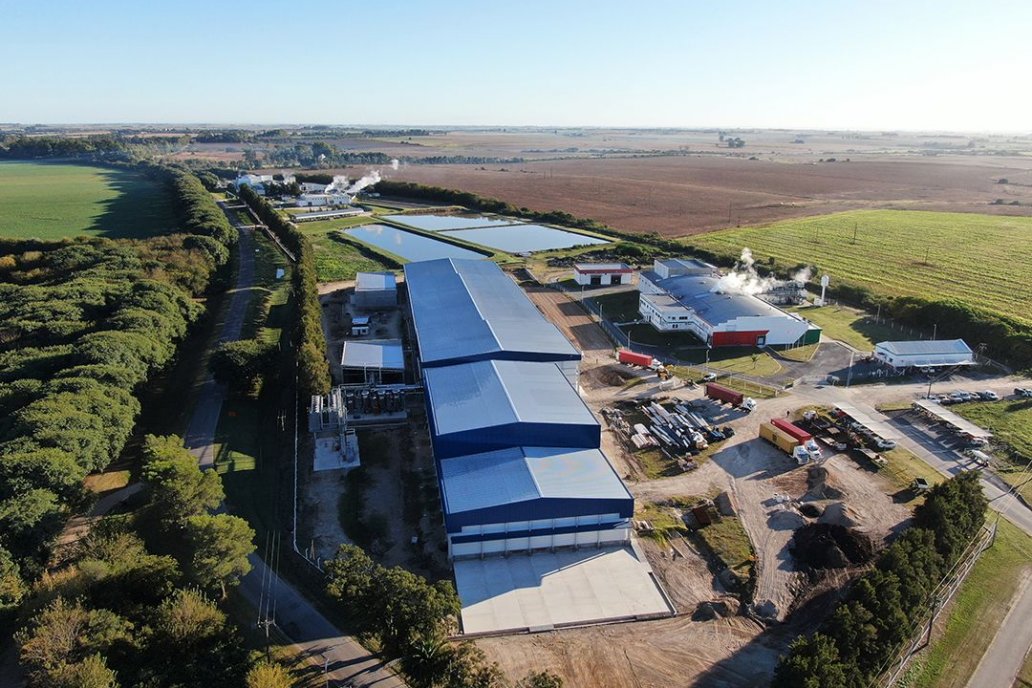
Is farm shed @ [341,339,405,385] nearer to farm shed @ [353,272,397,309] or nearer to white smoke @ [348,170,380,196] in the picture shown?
farm shed @ [353,272,397,309]

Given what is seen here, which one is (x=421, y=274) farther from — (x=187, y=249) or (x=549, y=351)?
(x=187, y=249)

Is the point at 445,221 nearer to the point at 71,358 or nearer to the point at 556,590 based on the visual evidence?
the point at 71,358

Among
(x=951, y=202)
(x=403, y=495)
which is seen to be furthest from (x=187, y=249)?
(x=951, y=202)

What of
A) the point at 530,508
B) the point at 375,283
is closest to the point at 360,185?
the point at 375,283

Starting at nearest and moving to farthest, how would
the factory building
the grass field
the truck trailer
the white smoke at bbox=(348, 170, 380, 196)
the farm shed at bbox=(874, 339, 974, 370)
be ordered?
the factory building
the truck trailer
the farm shed at bbox=(874, 339, 974, 370)
the grass field
the white smoke at bbox=(348, 170, 380, 196)

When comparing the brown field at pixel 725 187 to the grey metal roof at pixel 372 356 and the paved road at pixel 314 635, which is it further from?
the paved road at pixel 314 635

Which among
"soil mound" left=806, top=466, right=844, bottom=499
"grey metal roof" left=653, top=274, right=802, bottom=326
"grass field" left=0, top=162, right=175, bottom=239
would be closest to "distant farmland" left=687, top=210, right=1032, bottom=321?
"grey metal roof" left=653, top=274, right=802, bottom=326
